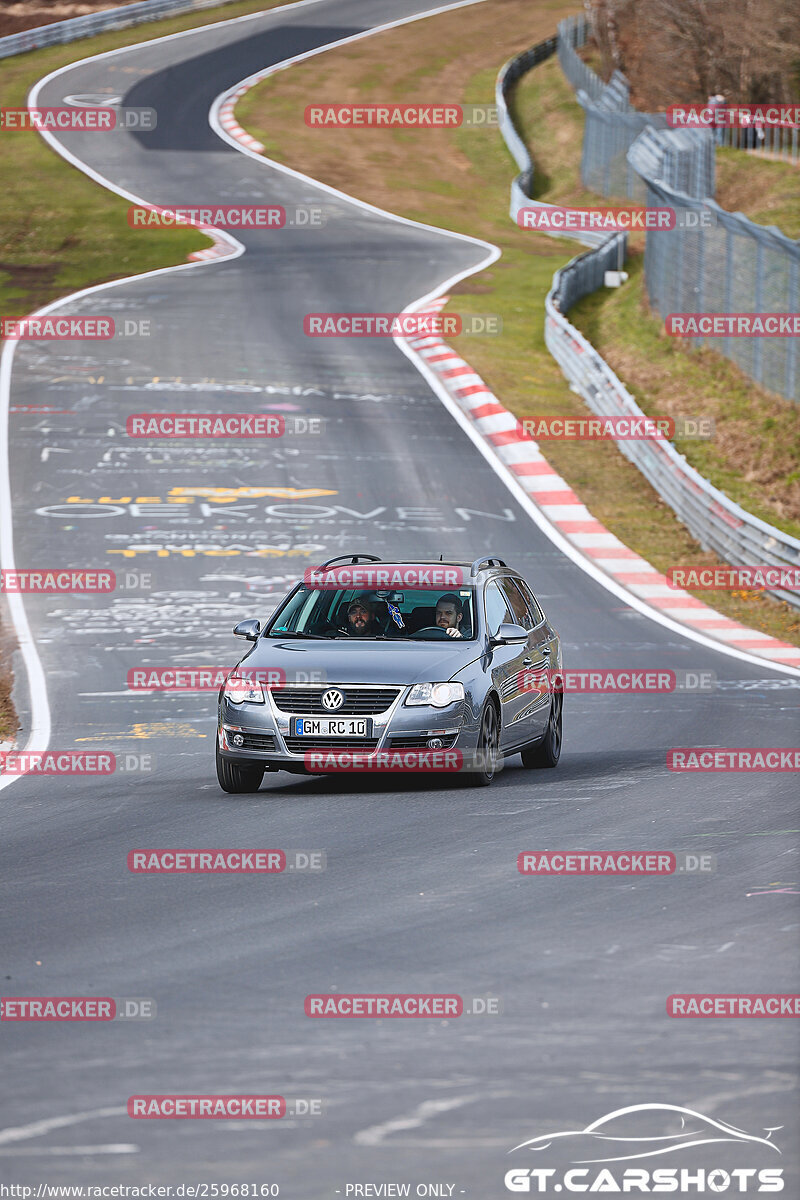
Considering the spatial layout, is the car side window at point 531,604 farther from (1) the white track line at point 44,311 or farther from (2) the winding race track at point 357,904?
(1) the white track line at point 44,311

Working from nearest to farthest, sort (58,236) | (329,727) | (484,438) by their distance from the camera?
(329,727) < (484,438) < (58,236)

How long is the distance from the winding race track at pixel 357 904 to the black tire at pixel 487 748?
155 mm

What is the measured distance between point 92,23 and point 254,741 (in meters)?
68.5

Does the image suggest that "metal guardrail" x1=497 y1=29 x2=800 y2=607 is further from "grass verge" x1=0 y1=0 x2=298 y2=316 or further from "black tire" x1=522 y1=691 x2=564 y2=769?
"grass verge" x1=0 y1=0 x2=298 y2=316

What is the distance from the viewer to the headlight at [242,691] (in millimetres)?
11734

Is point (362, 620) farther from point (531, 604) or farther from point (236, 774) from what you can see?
point (531, 604)

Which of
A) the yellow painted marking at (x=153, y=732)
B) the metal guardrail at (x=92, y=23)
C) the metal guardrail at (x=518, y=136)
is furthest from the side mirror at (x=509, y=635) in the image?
the metal guardrail at (x=92, y=23)

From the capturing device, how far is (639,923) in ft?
25.9

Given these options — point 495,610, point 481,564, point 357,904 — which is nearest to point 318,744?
point 495,610

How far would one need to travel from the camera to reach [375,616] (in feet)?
41.6

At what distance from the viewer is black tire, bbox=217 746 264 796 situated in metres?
11.8

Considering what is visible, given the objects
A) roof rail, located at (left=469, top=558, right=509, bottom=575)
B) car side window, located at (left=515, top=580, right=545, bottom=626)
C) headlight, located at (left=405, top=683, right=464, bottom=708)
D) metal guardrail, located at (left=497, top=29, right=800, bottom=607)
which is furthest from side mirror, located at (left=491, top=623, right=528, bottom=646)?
metal guardrail, located at (left=497, top=29, right=800, bottom=607)

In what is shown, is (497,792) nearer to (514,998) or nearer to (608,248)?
(514,998)

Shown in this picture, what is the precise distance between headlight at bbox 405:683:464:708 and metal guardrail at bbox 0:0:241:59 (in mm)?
62818
